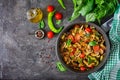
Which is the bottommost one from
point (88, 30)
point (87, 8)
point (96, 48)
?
point (96, 48)

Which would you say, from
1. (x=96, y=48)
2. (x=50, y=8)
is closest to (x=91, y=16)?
(x=96, y=48)

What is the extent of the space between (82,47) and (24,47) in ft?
1.26

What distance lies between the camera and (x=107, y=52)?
2115 mm

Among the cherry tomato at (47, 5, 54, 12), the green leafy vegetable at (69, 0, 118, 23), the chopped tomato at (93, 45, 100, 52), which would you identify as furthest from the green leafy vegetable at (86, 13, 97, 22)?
the cherry tomato at (47, 5, 54, 12)

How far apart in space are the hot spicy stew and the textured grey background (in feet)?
0.41

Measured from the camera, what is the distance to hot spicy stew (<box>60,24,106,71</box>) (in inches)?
84.5

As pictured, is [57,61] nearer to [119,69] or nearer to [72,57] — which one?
[72,57]

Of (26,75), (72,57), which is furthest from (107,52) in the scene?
(26,75)

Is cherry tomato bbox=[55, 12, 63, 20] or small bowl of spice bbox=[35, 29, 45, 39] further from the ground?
cherry tomato bbox=[55, 12, 63, 20]

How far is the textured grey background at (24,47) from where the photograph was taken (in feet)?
7.57

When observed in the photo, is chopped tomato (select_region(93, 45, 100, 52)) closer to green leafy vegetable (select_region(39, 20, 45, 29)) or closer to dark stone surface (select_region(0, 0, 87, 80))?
dark stone surface (select_region(0, 0, 87, 80))

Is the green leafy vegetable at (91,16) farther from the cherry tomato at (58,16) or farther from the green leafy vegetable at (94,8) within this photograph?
the cherry tomato at (58,16)

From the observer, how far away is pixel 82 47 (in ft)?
7.13

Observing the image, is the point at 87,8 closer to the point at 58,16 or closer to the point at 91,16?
the point at 91,16
